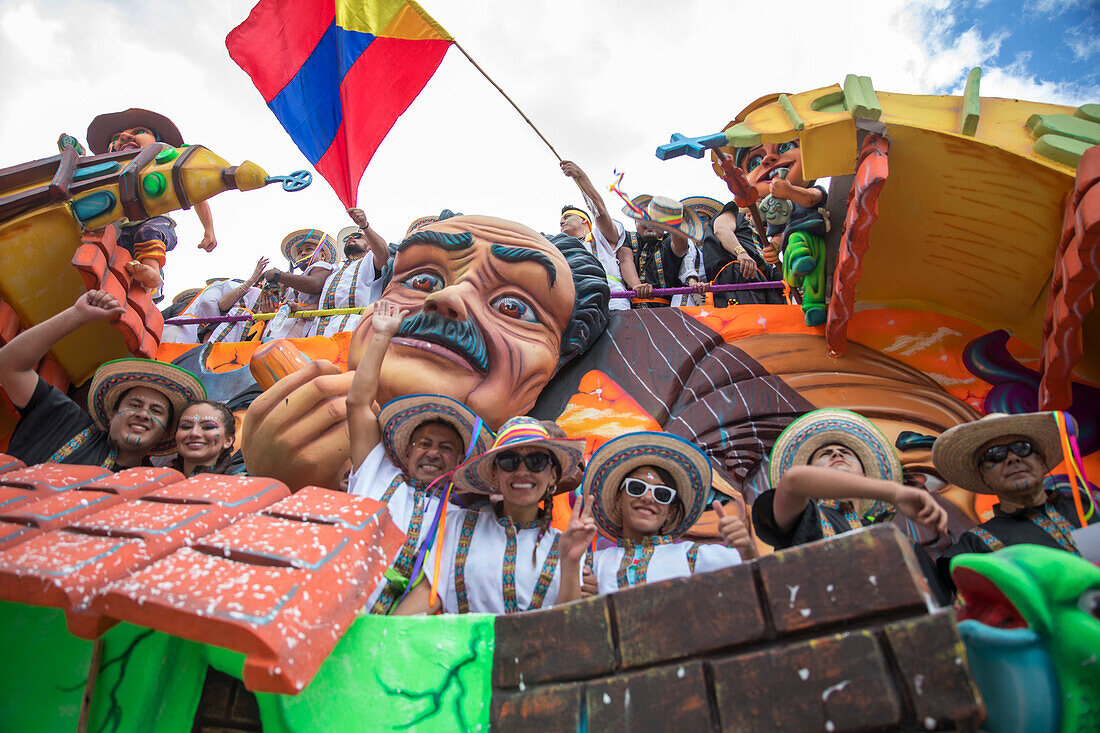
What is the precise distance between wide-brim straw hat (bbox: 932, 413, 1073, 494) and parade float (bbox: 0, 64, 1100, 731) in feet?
1.79

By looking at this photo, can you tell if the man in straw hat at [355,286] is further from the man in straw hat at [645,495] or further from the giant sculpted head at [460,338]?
the man in straw hat at [645,495]

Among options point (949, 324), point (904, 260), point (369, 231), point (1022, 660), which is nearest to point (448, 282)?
point (369, 231)

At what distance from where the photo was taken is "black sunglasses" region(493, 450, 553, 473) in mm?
2377

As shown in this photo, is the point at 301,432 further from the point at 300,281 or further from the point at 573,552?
the point at 300,281

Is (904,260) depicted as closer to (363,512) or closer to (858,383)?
(858,383)

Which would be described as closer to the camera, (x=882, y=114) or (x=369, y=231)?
(x=882, y=114)

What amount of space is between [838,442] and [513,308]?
1.88 m

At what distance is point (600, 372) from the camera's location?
399 centimetres

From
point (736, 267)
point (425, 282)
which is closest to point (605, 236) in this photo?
point (736, 267)

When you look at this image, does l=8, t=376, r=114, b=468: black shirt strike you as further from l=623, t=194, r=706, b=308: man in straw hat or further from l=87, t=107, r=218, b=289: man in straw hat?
l=623, t=194, r=706, b=308: man in straw hat

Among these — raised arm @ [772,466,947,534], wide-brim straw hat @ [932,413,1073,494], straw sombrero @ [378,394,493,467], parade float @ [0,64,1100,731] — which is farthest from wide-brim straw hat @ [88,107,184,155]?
wide-brim straw hat @ [932,413,1073,494]

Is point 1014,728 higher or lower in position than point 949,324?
lower

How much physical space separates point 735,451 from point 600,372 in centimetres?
95

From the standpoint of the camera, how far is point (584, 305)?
4098 mm
